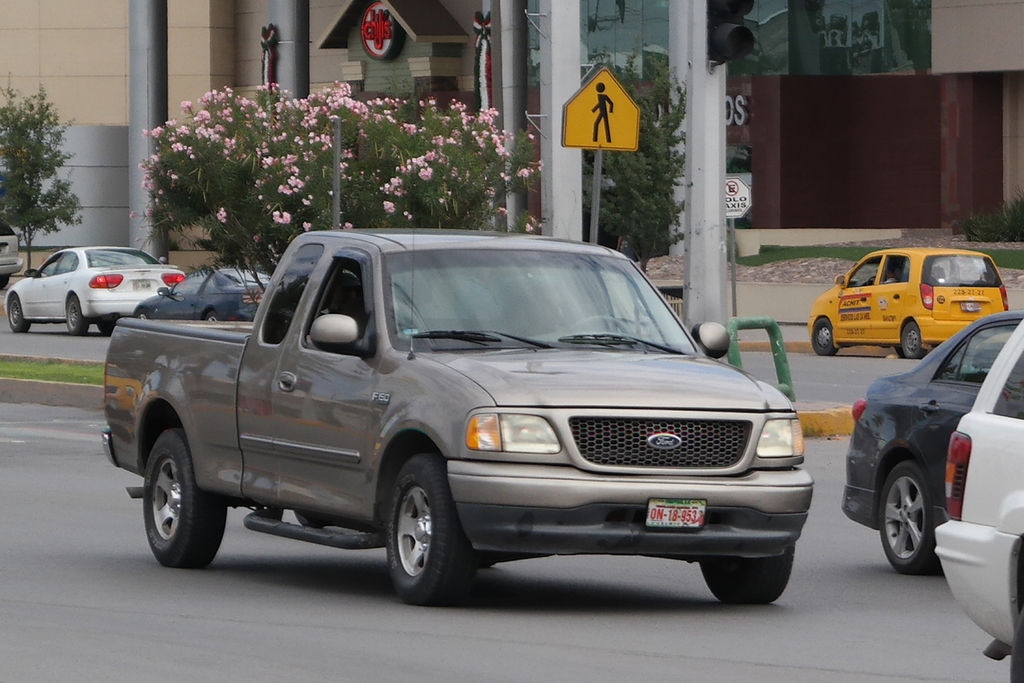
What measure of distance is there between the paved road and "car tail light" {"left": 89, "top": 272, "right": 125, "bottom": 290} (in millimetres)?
23327

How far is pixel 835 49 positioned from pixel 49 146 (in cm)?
2129

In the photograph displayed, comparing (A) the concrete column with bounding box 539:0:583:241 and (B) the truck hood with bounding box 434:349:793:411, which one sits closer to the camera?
(B) the truck hood with bounding box 434:349:793:411

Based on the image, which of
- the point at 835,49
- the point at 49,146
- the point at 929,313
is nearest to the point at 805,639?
the point at 929,313

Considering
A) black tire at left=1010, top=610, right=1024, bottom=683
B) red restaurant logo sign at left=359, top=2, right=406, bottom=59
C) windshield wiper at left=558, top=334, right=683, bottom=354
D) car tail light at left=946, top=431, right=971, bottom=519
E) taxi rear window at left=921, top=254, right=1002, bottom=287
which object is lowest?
black tire at left=1010, top=610, right=1024, bottom=683

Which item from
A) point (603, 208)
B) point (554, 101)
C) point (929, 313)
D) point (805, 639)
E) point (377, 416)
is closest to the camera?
point (805, 639)

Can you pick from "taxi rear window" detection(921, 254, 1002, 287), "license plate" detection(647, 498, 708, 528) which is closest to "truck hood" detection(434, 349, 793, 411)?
"license plate" detection(647, 498, 708, 528)

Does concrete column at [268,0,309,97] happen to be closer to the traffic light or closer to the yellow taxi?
the yellow taxi

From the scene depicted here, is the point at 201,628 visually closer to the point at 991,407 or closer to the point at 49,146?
the point at 991,407

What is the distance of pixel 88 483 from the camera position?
15.5 metres

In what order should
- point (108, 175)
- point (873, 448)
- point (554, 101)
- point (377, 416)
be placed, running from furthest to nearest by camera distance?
point (108, 175), point (554, 101), point (873, 448), point (377, 416)

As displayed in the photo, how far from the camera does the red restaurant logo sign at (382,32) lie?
6156 cm

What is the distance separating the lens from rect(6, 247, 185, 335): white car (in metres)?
35.9

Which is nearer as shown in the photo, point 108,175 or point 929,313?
point 929,313

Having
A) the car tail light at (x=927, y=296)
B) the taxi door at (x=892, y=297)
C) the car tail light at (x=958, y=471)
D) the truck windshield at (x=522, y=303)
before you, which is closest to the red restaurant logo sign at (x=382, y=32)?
the taxi door at (x=892, y=297)
